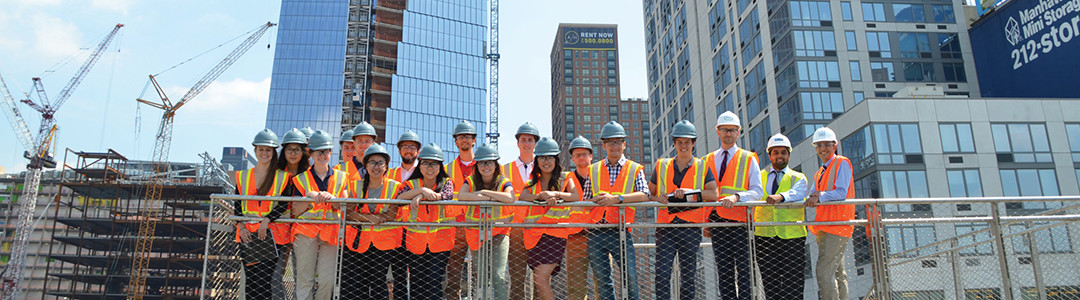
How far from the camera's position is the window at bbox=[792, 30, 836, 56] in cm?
4150

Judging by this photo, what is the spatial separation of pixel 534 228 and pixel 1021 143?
34.1m

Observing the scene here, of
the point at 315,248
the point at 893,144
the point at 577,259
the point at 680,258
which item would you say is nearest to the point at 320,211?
the point at 315,248

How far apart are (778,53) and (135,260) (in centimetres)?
6315

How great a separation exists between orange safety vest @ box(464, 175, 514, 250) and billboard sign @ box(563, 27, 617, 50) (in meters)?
168

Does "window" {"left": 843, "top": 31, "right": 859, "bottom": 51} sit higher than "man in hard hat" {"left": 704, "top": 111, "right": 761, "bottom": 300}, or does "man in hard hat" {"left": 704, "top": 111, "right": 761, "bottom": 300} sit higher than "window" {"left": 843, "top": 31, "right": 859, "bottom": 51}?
"window" {"left": 843, "top": 31, "right": 859, "bottom": 51}

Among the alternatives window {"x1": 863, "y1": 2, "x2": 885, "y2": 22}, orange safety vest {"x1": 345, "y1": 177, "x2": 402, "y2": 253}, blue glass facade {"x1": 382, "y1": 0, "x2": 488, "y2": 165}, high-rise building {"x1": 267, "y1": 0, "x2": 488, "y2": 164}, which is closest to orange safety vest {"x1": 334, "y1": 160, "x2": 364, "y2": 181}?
orange safety vest {"x1": 345, "y1": 177, "x2": 402, "y2": 253}

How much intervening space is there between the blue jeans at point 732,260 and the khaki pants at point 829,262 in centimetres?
93

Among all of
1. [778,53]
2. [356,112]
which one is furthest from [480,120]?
[778,53]

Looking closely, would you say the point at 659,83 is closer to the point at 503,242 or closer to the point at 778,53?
the point at 778,53

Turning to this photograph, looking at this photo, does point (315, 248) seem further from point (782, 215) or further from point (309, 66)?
point (309, 66)

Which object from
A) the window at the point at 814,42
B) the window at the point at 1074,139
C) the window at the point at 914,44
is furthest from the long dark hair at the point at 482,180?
the window at the point at 914,44

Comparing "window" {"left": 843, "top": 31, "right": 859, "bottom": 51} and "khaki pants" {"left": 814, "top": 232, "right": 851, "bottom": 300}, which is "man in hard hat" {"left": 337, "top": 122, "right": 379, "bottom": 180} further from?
"window" {"left": 843, "top": 31, "right": 859, "bottom": 51}

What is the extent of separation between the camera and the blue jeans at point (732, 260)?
6.66 meters

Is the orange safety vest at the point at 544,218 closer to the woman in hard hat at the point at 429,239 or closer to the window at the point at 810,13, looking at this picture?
the woman in hard hat at the point at 429,239
